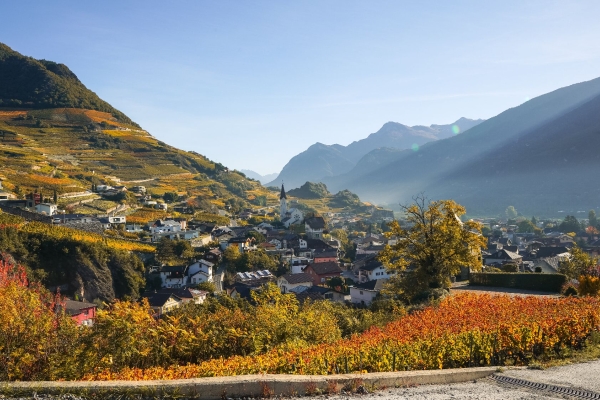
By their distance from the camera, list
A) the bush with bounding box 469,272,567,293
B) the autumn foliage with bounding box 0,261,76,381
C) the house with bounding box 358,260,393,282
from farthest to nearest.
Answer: the house with bounding box 358,260,393,282, the bush with bounding box 469,272,567,293, the autumn foliage with bounding box 0,261,76,381

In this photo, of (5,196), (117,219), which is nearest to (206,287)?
(117,219)

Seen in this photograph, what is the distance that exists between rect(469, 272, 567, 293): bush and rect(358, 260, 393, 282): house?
21.3m

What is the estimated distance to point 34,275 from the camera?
3328cm

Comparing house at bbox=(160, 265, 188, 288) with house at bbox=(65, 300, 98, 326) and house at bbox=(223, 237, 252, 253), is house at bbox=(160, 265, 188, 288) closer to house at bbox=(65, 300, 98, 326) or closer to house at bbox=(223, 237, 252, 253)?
house at bbox=(223, 237, 252, 253)

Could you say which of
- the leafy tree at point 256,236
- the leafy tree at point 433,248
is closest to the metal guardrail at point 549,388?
the leafy tree at point 433,248

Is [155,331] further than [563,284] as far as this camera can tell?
No

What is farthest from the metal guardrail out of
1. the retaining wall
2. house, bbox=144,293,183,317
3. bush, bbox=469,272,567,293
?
house, bbox=144,293,183,317

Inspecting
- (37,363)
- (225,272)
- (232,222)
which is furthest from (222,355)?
(232,222)

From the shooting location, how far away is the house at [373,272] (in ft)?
147

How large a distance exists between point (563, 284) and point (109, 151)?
97754mm

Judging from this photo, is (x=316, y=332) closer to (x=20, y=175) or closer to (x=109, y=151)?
(x=20, y=175)

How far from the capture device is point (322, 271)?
46.9 m

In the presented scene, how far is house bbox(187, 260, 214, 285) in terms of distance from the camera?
138ft

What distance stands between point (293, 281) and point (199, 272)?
366 inches
